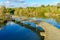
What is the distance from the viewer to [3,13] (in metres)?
13.1

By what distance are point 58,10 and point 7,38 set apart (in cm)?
619

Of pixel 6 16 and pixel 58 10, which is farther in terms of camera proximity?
pixel 6 16

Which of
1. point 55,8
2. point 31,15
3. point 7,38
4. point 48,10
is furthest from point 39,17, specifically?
point 7,38

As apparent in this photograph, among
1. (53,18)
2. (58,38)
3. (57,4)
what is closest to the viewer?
(58,38)

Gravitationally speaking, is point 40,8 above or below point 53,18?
above

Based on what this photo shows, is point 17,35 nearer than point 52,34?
No

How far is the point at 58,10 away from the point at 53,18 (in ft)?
9.23

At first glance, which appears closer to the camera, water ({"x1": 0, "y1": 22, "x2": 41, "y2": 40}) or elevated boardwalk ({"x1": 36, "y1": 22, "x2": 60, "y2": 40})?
elevated boardwalk ({"x1": 36, "y1": 22, "x2": 60, "y2": 40})

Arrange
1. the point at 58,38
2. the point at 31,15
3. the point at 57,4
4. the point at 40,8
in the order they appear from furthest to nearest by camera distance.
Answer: the point at 31,15 < the point at 40,8 < the point at 57,4 < the point at 58,38

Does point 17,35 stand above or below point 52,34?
below

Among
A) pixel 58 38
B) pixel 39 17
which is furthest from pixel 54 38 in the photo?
pixel 39 17

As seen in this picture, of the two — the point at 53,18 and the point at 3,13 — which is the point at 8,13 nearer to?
the point at 3,13

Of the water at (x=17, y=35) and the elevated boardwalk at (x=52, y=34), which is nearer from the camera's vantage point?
the elevated boardwalk at (x=52, y=34)

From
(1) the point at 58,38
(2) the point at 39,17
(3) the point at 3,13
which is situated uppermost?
(1) the point at 58,38
